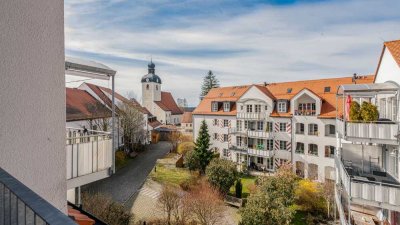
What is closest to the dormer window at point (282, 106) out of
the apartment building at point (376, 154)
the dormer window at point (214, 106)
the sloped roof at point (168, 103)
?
the dormer window at point (214, 106)

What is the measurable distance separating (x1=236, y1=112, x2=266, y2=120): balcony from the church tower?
39.1 metres

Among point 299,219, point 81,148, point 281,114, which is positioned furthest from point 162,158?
point 81,148

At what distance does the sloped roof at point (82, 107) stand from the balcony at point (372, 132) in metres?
23.2

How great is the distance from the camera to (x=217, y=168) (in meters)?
22.9

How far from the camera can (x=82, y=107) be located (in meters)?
29.9

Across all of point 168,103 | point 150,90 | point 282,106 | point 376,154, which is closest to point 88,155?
point 376,154

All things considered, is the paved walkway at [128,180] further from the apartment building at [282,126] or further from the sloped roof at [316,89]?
the sloped roof at [316,89]

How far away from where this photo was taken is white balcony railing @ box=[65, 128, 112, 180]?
4.97 metres

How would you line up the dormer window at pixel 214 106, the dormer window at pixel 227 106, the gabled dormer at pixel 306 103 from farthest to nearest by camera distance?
the dormer window at pixel 214 106, the dormer window at pixel 227 106, the gabled dormer at pixel 306 103

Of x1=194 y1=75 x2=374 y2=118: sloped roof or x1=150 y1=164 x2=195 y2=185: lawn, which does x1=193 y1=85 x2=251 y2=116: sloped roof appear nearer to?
x1=194 y1=75 x2=374 y2=118: sloped roof

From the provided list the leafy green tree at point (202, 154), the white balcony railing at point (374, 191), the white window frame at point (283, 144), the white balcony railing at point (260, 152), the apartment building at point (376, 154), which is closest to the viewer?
the white balcony railing at point (374, 191)

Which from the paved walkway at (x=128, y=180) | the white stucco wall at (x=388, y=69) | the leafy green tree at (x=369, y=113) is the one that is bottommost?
the paved walkway at (x=128, y=180)

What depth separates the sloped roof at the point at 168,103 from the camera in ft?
224

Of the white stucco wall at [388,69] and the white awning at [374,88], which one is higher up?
the white stucco wall at [388,69]
